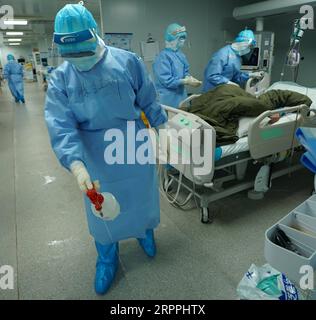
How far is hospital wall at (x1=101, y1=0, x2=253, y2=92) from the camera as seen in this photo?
3926 millimetres

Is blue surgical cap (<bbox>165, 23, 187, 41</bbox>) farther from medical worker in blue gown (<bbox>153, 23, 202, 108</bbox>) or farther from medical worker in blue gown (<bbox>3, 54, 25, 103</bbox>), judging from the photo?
medical worker in blue gown (<bbox>3, 54, 25, 103</bbox>)

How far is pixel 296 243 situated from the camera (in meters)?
1.21

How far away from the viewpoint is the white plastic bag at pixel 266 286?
3.93 ft

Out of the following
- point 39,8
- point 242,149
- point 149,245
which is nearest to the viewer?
point 149,245

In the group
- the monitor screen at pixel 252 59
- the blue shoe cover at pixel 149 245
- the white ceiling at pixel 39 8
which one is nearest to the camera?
the blue shoe cover at pixel 149 245

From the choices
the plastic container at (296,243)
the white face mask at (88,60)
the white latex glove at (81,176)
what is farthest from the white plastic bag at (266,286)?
the white face mask at (88,60)

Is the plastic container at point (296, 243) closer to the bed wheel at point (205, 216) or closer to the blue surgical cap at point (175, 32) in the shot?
the bed wheel at point (205, 216)

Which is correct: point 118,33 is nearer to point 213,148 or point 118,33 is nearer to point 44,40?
point 213,148

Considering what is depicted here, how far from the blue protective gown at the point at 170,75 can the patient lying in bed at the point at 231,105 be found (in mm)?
730

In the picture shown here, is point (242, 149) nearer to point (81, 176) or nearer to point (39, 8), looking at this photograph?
point (81, 176)

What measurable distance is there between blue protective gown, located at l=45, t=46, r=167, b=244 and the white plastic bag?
2.12 feet

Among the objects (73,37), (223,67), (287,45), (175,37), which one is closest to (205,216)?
(73,37)

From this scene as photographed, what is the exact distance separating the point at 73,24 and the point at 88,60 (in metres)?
0.15

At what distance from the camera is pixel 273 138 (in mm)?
2127
